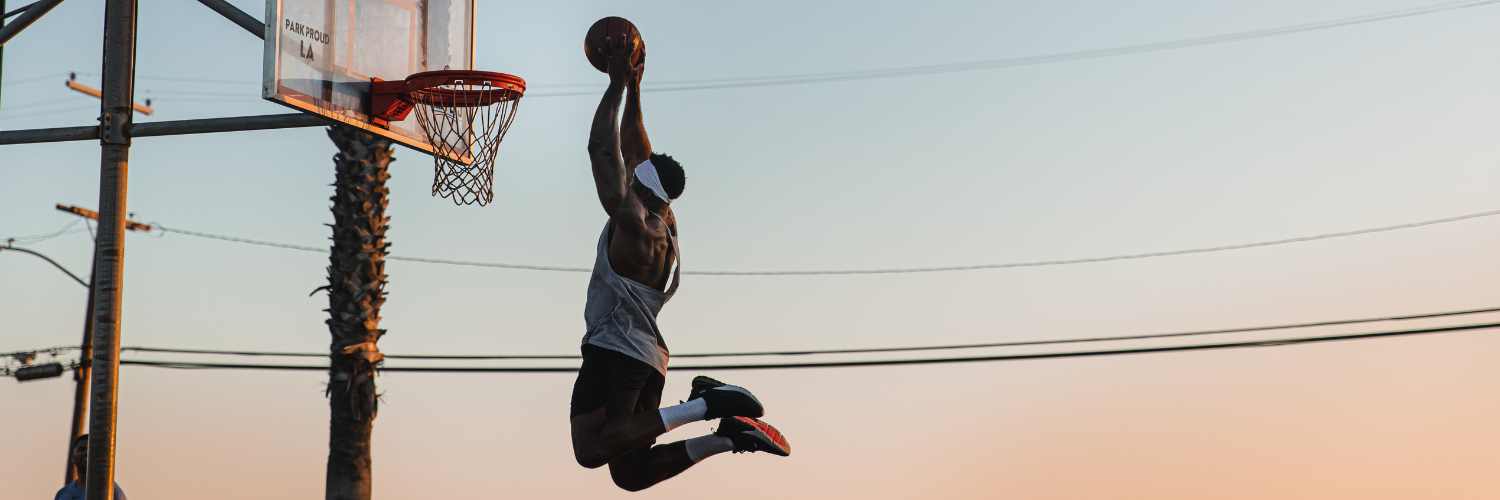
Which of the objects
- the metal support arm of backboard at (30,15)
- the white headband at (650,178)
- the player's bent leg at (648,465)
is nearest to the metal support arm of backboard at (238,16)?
the metal support arm of backboard at (30,15)

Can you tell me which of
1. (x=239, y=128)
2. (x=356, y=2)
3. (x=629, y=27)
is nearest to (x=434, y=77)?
(x=356, y=2)

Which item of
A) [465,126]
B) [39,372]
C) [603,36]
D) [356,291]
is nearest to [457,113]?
[465,126]

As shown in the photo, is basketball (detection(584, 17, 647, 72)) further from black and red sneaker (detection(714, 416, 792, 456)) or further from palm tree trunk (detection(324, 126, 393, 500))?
palm tree trunk (detection(324, 126, 393, 500))

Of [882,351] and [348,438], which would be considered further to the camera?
[882,351]

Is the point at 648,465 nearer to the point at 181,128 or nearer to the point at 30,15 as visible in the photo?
the point at 181,128

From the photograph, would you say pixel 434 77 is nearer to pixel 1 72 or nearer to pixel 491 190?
pixel 491 190

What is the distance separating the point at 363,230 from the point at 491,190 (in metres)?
5.44

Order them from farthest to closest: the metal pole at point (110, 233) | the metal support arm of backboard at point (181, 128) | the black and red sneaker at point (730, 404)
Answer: the metal pole at point (110, 233), the metal support arm of backboard at point (181, 128), the black and red sneaker at point (730, 404)

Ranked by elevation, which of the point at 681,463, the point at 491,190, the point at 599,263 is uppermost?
the point at 491,190

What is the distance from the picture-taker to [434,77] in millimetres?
9430

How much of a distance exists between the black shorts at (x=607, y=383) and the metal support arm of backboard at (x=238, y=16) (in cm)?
335

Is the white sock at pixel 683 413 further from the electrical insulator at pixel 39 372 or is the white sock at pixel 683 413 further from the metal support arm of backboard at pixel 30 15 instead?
the electrical insulator at pixel 39 372

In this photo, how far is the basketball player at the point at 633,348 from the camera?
678 centimetres

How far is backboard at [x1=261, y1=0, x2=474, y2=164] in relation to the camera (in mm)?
8484
